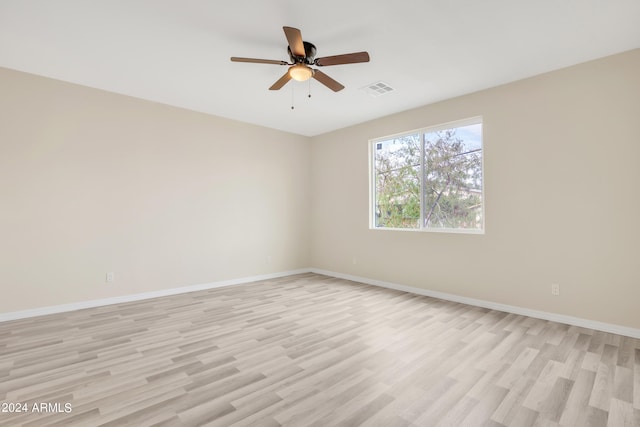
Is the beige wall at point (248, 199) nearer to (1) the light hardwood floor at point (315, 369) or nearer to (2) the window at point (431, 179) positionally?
(2) the window at point (431, 179)

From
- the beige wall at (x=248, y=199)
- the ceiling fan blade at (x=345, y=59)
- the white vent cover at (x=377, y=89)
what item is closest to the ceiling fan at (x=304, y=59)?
the ceiling fan blade at (x=345, y=59)

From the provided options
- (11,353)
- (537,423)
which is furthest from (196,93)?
(537,423)

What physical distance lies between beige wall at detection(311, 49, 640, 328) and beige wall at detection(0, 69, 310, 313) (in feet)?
8.94

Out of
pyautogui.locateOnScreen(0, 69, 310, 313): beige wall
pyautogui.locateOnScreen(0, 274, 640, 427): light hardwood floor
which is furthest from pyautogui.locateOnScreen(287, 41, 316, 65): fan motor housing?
pyautogui.locateOnScreen(0, 69, 310, 313): beige wall

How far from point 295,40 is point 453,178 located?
3.04 metres

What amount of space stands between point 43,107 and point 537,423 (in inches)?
222

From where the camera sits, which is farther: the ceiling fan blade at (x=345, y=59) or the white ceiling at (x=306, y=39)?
the ceiling fan blade at (x=345, y=59)

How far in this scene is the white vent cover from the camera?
3.76 m

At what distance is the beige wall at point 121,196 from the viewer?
3.49 meters

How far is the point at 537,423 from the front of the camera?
1.71 meters

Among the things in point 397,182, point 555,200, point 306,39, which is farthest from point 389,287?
point 306,39

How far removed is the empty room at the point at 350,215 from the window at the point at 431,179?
3 centimetres

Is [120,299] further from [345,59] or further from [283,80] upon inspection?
[345,59]

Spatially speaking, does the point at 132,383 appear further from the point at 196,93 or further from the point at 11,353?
the point at 196,93
